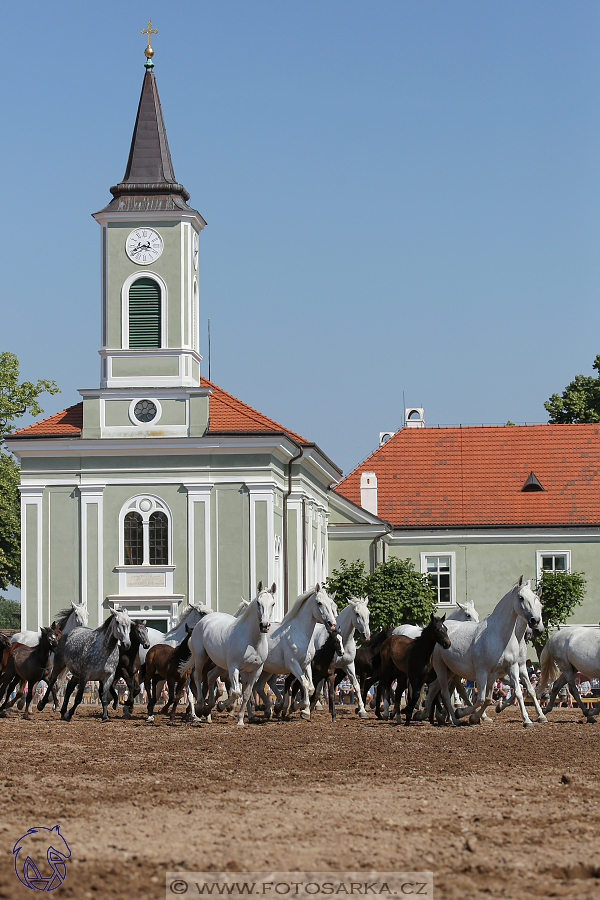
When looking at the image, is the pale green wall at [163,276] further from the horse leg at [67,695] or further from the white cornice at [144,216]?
the horse leg at [67,695]

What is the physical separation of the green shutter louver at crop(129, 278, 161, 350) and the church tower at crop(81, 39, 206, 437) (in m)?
0.03

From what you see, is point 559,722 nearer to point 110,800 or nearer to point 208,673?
point 208,673

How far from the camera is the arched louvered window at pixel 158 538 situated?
38656 mm

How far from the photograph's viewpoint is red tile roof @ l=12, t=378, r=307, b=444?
39156 millimetres

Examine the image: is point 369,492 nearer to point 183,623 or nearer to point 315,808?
point 183,623

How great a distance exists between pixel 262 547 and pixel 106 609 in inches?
197

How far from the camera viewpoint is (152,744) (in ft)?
56.6

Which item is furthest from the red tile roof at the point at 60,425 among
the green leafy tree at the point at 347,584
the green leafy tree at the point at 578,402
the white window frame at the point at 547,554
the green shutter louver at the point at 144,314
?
the green leafy tree at the point at 578,402

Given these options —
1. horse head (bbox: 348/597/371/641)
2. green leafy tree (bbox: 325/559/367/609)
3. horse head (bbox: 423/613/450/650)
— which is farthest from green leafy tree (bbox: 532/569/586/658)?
horse head (bbox: 423/613/450/650)

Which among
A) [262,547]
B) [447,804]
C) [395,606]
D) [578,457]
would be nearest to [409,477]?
[578,457]

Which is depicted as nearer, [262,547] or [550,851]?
[550,851]

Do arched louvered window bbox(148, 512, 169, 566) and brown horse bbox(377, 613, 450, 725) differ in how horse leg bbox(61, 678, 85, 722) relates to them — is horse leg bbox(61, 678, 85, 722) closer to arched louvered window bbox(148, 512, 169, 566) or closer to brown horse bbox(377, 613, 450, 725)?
brown horse bbox(377, 613, 450, 725)

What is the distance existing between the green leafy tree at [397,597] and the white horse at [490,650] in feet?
67.5

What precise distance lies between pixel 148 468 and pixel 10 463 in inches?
591
